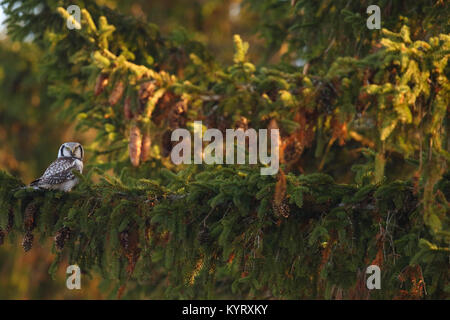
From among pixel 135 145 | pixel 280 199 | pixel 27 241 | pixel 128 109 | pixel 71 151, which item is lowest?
pixel 27 241

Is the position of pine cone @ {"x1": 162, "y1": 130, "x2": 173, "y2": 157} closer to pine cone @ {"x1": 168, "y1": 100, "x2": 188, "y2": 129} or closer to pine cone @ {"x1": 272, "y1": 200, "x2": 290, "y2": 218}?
pine cone @ {"x1": 168, "y1": 100, "x2": 188, "y2": 129}

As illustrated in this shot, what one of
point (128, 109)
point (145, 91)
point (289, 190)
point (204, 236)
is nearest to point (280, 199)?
point (289, 190)

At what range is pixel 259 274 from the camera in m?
4.83

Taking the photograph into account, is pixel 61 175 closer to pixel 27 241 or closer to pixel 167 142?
pixel 167 142

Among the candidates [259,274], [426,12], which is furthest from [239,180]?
[426,12]

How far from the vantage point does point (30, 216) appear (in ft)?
15.9

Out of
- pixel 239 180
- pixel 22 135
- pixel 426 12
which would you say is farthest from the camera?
pixel 22 135

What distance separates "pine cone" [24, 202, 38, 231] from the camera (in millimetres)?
4816

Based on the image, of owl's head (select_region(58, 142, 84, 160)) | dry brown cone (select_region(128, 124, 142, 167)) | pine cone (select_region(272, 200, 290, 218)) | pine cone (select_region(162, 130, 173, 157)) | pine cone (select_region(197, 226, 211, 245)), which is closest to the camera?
pine cone (select_region(272, 200, 290, 218))

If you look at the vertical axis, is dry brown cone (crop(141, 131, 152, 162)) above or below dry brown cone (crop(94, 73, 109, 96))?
below

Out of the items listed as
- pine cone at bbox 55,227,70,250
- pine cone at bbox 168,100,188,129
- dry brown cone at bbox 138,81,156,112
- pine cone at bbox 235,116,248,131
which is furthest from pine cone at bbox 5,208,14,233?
pine cone at bbox 235,116,248,131

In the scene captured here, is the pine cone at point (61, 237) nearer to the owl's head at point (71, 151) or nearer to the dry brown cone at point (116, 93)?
the dry brown cone at point (116, 93)
